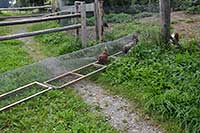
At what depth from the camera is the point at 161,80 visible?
12.5 ft

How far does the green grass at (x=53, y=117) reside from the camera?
2910 millimetres

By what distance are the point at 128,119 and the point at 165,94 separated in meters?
0.54

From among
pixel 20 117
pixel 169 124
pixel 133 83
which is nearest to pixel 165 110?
pixel 169 124

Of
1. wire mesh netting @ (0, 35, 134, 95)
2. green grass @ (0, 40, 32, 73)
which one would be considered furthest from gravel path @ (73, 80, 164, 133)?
green grass @ (0, 40, 32, 73)

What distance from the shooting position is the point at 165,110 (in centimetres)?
308

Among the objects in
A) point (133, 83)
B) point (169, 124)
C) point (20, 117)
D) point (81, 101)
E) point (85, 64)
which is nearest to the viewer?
point (169, 124)

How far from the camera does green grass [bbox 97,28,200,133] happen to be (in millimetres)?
2992

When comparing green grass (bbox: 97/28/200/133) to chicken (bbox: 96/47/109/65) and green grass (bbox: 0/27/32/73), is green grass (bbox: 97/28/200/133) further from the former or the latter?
green grass (bbox: 0/27/32/73)

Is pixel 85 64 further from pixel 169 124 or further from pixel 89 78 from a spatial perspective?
pixel 169 124

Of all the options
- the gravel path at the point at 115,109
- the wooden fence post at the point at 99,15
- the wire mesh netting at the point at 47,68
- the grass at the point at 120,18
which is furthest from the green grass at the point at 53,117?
the grass at the point at 120,18

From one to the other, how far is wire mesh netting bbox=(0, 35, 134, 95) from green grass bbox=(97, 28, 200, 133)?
0.55 meters

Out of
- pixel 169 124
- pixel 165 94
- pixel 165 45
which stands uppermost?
pixel 165 45

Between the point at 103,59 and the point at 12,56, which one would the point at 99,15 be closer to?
the point at 103,59

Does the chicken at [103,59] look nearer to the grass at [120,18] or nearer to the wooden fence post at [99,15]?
the wooden fence post at [99,15]
